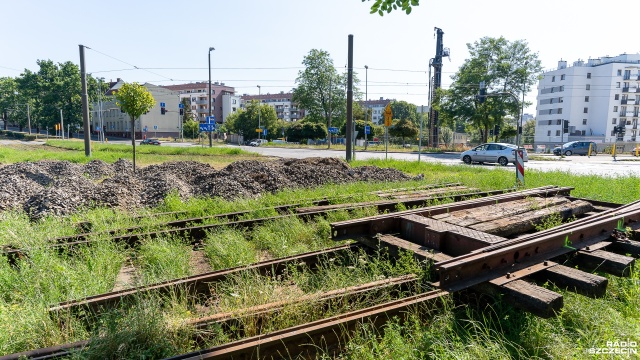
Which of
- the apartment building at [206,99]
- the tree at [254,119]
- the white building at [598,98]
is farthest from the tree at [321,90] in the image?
the apartment building at [206,99]

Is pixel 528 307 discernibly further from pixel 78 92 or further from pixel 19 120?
pixel 19 120

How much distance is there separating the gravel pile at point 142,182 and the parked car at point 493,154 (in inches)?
619

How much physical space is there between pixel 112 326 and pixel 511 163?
29.3 m

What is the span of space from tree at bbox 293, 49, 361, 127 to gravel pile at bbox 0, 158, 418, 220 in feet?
205

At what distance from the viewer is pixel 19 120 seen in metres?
91.0

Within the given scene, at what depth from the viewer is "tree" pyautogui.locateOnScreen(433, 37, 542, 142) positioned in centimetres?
4312

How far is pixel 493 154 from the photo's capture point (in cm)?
2745

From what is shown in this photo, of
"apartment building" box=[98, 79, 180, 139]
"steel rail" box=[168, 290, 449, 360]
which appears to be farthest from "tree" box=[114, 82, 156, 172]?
"apartment building" box=[98, 79, 180, 139]

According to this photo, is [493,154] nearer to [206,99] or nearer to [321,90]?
[321,90]

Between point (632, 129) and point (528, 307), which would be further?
point (632, 129)

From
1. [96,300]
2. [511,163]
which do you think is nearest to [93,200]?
[96,300]

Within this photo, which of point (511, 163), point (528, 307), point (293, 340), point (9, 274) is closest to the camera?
point (293, 340)

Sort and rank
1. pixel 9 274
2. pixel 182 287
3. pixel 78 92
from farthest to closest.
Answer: pixel 78 92 → pixel 9 274 → pixel 182 287

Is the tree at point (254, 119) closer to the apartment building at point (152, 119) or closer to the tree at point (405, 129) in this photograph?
the apartment building at point (152, 119)
